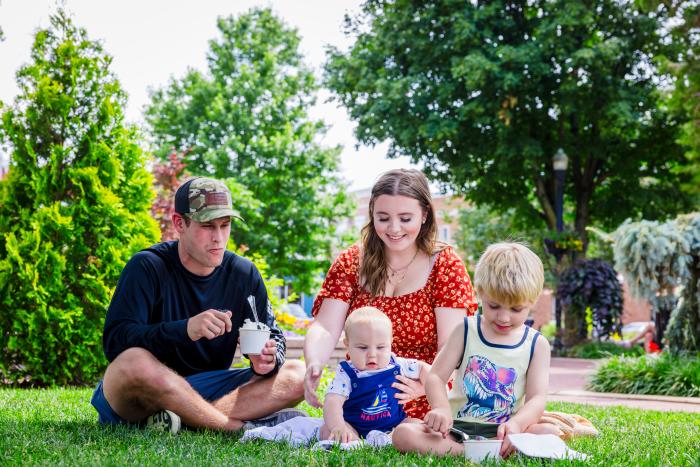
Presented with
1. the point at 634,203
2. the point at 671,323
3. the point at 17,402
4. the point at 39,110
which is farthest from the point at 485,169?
the point at 17,402

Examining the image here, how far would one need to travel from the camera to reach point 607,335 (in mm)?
18828

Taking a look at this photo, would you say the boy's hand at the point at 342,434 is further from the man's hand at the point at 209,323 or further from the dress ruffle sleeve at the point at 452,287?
the dress ruffle sleeve at the point at 452,287

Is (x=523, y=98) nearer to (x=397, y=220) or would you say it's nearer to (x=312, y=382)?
(x=397, y=220)

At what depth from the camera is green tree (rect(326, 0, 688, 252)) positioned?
18.0m

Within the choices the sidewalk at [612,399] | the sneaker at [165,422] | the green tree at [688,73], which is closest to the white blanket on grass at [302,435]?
the sneaker at [165,422]

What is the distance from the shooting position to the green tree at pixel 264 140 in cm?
2562

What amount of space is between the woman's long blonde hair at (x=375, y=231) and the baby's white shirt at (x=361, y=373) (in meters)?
0.55

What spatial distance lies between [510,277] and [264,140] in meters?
22.6

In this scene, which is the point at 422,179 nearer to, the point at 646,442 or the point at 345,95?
the point at 646,442

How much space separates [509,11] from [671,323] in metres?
11.1

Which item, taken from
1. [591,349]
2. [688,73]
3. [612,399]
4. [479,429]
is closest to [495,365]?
[479,429]

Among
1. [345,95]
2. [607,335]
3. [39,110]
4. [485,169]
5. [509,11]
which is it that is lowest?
[607,335]

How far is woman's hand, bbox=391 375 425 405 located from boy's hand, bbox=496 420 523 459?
51cm

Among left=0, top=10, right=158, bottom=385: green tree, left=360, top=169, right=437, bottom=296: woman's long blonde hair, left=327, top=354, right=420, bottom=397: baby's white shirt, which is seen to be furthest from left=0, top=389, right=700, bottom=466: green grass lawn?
left=0, top=10, right=158, bottom=385: green tree
